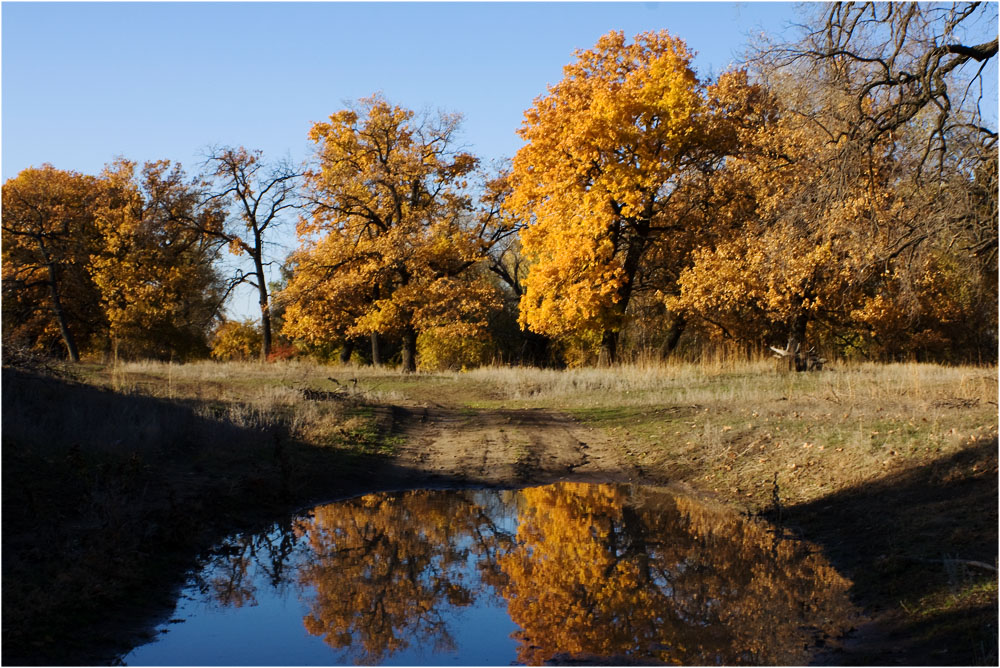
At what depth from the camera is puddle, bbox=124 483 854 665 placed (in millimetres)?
6562

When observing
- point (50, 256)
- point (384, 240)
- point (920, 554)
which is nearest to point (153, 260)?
point (50, 256)

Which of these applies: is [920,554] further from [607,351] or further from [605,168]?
[607,351]

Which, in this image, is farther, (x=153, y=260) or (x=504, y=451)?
(x=153, y=260)

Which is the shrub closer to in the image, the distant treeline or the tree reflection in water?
the distant treeline

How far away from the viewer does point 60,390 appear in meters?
14.2

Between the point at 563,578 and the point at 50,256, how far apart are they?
142 ft

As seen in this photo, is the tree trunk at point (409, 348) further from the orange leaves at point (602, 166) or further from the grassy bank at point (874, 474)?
the grassy bank at point (874, 474)

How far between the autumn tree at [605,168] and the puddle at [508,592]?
19558mm

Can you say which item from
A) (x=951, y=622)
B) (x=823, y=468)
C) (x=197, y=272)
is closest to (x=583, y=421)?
(x=823, y=468)

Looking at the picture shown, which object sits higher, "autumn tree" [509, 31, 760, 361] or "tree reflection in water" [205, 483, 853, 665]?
"autumn tree" [509, 31, 760, 361]

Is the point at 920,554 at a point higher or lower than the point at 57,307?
lower

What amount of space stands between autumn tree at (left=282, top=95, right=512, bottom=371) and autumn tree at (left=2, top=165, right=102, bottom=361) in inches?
530

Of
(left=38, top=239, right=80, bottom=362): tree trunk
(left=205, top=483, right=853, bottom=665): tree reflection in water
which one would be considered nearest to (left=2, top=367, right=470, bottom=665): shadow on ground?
(left=205, top=483, right=853, bottom=665): tree reflection in water

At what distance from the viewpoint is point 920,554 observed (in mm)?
8000
